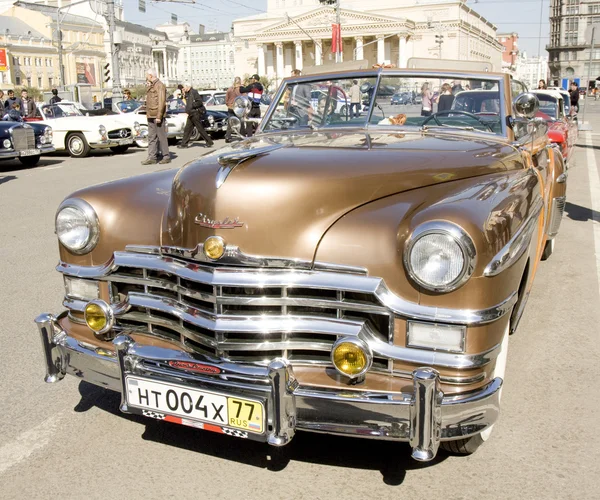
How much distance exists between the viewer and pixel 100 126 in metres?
16.6

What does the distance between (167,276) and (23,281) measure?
3.49 meters

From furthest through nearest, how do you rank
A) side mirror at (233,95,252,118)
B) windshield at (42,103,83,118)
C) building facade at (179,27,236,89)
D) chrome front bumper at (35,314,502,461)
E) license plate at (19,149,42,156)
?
building facade at (179,27,236,89) < windshield at (42,103,83,118) < license plate at (19,149,42,156) < side mirror at (233,95,252,118) < chrome front bumper at (35,314,502,461)

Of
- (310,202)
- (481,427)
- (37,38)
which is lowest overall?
(481,427)

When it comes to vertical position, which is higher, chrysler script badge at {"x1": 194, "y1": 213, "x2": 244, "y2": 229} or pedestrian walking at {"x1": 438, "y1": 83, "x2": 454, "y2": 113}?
pedestrian walking at {"x1": 438, "y1": 83, "x2": 454, "y2": 113}

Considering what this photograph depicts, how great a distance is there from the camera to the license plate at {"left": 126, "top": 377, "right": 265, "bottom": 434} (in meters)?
2.58

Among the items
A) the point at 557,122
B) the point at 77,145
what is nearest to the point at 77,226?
the point at 557,122

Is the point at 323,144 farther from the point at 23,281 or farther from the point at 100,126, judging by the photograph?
the point at 100,126

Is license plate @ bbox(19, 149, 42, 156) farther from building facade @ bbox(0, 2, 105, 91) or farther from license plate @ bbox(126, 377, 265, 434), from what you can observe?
building facade @ bbox(0, 2, 105, 91)

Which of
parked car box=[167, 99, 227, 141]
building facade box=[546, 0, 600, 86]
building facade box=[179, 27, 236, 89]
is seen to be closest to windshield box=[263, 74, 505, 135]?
parked car box=[167, 99, 227, 141]

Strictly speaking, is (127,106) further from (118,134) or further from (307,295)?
(307,295)

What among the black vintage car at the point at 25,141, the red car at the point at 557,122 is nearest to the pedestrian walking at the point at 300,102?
the red car at the point at 557,122

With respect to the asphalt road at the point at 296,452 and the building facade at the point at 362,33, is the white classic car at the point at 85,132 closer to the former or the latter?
the asphalt road at the point at 296,452

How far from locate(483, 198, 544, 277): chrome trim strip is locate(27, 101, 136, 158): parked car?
585 inches

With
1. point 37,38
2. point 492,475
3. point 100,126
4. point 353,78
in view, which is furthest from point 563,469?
point 37,38
